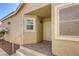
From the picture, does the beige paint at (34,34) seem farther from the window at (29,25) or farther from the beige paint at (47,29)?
the beige paint at (47,29)

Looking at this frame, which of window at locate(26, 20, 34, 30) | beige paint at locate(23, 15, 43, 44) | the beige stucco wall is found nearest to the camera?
the beige stucco wall

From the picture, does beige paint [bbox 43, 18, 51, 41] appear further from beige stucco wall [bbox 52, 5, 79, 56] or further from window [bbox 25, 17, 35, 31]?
beige stucco wall [bbox 52, 5, 79, 56]

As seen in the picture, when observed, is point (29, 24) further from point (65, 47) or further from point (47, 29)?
point (65, 47)

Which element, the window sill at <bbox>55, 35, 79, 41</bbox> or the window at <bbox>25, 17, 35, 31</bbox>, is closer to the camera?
the window sill at <bbox>55, 35, 79, 41</bbox>

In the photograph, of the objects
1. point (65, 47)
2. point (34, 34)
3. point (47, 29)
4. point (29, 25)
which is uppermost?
point (29, 25)

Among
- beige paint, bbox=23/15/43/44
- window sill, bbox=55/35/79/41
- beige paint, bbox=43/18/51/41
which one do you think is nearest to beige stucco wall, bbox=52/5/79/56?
window sill, bbox=55/35/79/41

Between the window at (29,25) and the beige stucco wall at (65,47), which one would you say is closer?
the beige stucco wall at (65,47)

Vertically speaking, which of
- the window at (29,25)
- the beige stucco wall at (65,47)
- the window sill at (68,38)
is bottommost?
the beige stucco wall at (65,47)

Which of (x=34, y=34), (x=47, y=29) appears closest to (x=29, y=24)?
(x=34, y=34)

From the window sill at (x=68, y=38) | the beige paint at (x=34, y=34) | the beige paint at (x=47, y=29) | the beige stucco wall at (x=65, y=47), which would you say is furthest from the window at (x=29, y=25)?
the window sill at (x=68, y=38)

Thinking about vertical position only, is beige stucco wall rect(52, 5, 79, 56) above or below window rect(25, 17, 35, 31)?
below

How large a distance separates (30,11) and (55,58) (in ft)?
13.4

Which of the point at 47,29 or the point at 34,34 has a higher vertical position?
the point at 47,29

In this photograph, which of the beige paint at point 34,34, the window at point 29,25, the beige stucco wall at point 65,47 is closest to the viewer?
the beige stucco wall at point 65,47
